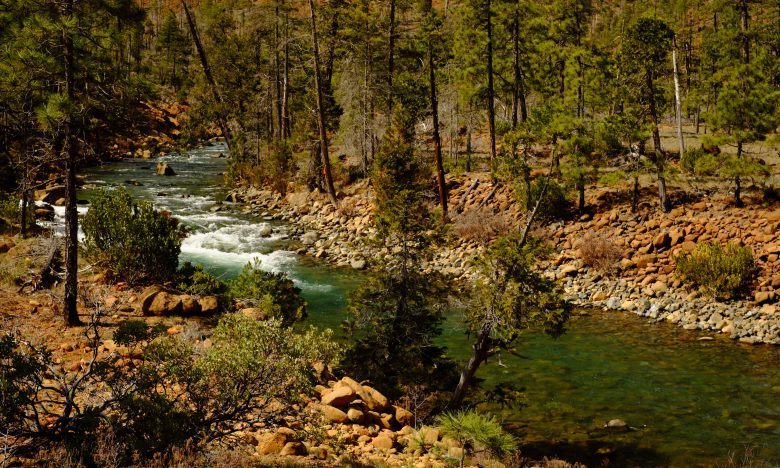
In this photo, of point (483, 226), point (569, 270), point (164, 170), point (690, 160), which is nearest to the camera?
point (569, 270)

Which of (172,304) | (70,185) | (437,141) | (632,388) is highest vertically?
(437,141)

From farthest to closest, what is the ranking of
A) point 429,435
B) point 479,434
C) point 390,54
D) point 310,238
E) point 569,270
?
point 390,54 < point 310,238 < point 569,270 < point 429,435 < point 479,434

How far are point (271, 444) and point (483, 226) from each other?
57.1ft

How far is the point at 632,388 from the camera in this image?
11.9 metres

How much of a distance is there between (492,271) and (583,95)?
17.1 metres

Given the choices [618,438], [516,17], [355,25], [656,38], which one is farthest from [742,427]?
[355,25]

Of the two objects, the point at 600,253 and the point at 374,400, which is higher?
the point at 600,253

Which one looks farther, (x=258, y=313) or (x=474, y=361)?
(x=258, y=313)

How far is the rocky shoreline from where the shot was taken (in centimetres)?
1571

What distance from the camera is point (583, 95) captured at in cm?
2302

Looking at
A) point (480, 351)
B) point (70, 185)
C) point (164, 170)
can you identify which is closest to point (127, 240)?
point (70, 185)

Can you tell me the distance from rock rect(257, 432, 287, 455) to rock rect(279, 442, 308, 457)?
56mm

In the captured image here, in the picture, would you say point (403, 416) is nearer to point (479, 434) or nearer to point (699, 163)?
point (479, 434)

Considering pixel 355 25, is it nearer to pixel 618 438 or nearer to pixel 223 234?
pixel 223 234
